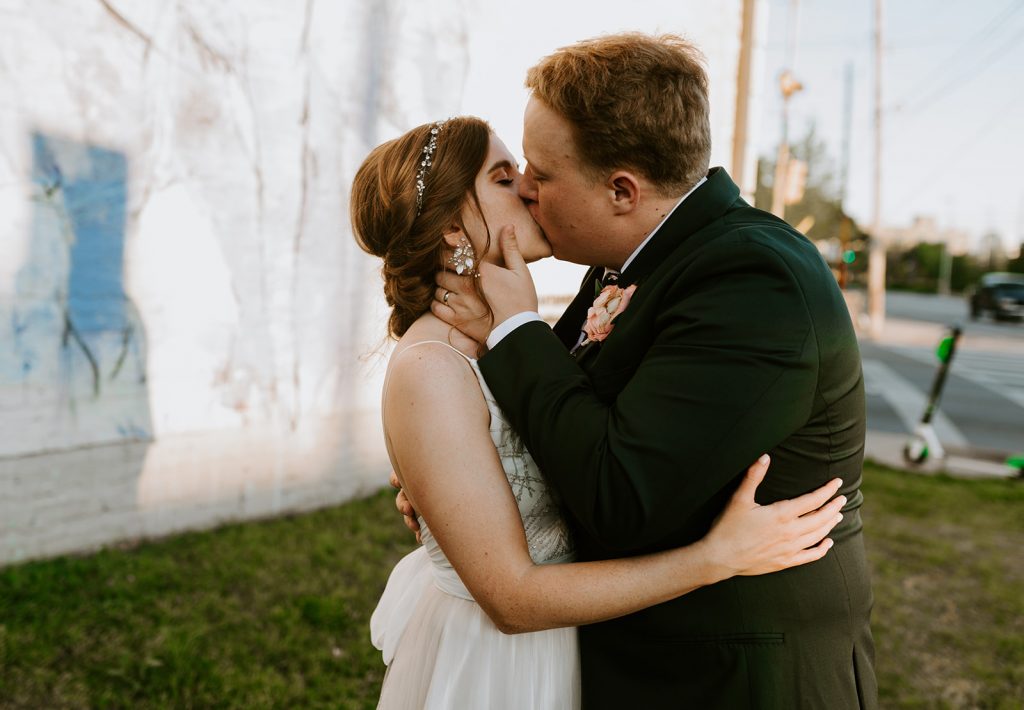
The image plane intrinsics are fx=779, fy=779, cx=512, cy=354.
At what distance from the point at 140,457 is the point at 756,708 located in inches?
156

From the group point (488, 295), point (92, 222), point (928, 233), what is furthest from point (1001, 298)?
point (928, 233)

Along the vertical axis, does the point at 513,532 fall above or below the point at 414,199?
below

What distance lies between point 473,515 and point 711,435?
55 centimetres

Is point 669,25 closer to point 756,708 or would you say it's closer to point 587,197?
point 587,197

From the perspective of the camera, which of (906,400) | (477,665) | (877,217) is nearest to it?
(477,665)

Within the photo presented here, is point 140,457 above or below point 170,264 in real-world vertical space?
below

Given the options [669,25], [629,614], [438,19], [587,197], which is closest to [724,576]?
[629,614]

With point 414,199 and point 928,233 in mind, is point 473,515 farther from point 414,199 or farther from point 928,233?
point 928,233

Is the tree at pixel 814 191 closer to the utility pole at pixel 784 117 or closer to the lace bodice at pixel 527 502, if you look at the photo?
the utility pole at pixel 784 117

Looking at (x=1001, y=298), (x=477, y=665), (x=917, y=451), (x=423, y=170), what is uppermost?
(x=423, y=170)

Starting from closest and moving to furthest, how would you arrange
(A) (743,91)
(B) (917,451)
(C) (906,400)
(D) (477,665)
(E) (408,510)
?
(D) (477,665), (E) (408,510), (B) (917,451), (A) (743,91), (C) (906,400)

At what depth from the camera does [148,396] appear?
4516 millimetres

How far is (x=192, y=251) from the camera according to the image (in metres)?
4.63

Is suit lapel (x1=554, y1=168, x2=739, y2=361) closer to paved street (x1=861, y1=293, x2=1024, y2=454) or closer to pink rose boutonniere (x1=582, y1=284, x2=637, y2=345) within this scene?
pink rose boutonniere (x1=582, y1=284, x2=637, y2=345)
